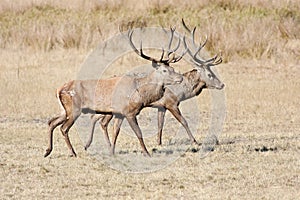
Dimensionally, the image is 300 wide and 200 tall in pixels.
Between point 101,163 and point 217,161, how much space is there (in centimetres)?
170

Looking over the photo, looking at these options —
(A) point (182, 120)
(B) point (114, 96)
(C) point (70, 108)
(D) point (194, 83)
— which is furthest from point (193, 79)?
(C) point (70, 108)

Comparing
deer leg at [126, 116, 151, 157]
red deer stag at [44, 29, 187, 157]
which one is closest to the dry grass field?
deer leg at [126, 116, 151, 157]

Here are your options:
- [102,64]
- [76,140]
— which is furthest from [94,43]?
[76,140]

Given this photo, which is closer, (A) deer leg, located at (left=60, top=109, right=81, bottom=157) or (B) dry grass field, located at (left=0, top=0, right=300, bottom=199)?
(B) dry grass field, located at (left=0, top=0, right=300, bottom=199)

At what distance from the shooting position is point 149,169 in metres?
12.3

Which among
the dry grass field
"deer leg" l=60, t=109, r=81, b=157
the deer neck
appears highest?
the deer neck

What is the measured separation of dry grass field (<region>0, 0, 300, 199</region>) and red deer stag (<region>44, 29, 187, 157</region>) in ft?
2.37

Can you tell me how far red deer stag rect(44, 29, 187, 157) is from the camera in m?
13.1

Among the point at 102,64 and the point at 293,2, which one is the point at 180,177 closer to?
the point at 102,64

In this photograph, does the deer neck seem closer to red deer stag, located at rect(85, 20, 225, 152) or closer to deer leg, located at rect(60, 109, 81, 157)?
red deer stag, located at rect(85, 20, 225, 152)

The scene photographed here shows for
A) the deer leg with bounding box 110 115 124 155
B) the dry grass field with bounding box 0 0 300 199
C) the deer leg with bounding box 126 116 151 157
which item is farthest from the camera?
the deer leg with bounding box 110 115 124 155

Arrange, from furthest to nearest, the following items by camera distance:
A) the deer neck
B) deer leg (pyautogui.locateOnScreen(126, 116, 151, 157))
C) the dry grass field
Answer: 1. the deer neck
2. deer leg (pyautogui.locateOnScreen(126, 116, 151, 157))
3. the dry grass field

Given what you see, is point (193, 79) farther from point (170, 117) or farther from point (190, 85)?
point (170, 117)

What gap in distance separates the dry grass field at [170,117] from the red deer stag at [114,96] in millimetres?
723
